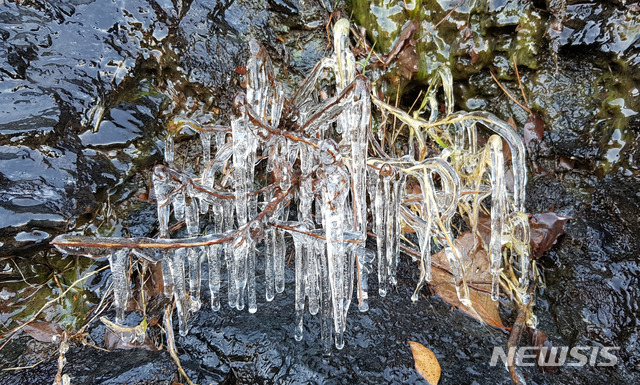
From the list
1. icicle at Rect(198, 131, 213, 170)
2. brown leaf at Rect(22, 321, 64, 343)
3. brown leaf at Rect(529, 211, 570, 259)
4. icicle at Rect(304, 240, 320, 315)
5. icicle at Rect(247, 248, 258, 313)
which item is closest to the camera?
icicle at Rect(304, 240, 320, 315)

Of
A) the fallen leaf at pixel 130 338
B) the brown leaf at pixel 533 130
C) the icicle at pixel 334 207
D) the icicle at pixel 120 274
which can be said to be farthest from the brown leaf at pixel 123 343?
the brown leaf at pixel 533 130

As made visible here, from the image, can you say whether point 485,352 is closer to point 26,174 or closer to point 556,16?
point 556,16

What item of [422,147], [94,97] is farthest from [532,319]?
[94,97]

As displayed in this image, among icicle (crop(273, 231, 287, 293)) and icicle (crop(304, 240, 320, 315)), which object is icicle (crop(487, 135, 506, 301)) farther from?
icicle (crop(273, 231, 287, 293))

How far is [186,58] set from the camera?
254cm

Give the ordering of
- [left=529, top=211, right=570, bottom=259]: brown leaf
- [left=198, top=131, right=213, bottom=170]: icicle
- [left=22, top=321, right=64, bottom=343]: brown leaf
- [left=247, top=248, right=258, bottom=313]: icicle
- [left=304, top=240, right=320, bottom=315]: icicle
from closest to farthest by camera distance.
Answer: [left=304, top=240, right=320, bottom=315]: icicle, [left=247, top=248, right=258, bottom=313]: icicle, [left=22, top=321, right=64, bottom=343]: brown leaf, [left=198, top=131, right=213, bottom=170]: icicle, [left=529, top=211, right=570, bottom=259]: brown leaf

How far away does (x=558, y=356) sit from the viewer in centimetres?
200

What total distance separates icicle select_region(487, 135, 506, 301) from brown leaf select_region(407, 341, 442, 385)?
1.71ft

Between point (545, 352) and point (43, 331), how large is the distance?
2847 millimetres

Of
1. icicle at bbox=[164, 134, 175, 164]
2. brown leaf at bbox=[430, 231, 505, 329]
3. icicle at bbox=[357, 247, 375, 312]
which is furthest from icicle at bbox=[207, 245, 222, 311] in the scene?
brown leaf at bbox=[430, 231, 505, 329]

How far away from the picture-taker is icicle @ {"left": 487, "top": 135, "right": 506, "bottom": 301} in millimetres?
1772

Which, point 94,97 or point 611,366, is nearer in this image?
point 611,366

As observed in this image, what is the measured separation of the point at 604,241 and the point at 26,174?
3.47 metres

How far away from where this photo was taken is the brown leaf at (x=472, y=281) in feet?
7.21
